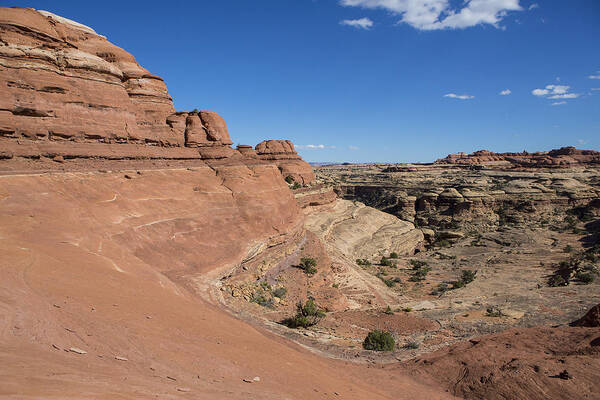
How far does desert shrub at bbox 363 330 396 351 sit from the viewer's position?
12.4m

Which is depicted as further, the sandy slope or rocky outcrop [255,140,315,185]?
rocky outcrop [255,140,315,185]

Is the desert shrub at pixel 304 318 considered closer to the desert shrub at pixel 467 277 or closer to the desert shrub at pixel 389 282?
the desert shrub at pixel 389 282

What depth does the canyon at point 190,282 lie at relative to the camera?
250 inches

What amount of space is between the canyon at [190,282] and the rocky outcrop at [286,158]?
1750 centimetres

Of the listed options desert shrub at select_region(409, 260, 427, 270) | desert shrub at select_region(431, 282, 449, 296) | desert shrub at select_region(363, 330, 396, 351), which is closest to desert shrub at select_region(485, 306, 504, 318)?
desert shrub at select_region(431, 282, 449, 296)

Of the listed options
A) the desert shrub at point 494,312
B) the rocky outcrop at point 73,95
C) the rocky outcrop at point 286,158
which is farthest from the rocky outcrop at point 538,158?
the rocky outcrop at point 73,95

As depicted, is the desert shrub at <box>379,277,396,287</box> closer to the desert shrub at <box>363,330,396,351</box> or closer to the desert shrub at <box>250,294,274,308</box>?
the desert shrub at <box>250,294,274,308</box>

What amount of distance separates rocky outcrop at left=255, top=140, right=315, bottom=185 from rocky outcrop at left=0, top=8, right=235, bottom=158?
88.2 ft

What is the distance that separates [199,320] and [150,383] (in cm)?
413

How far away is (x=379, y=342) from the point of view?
12.5 meters

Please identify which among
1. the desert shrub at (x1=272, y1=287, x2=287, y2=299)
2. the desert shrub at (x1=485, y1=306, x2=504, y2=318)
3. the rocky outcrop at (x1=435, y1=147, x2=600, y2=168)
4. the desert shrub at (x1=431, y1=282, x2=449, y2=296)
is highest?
the rocky outcrop at (x1=435, y1=147, x2=600, y2=168)

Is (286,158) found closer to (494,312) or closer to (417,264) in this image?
(417,264)

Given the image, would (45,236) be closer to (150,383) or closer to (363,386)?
(150,383)

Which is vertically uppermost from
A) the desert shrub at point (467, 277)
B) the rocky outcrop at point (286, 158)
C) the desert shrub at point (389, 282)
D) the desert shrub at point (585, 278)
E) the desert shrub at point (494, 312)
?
the rocky outcrop at point (286, 158)
